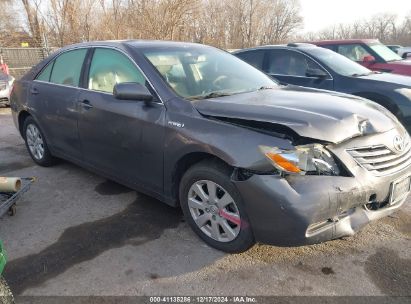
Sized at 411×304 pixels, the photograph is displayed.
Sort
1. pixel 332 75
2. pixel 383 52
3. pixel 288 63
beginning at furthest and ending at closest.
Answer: pixel 383 52 < pixel 288 63 < pixel 332 75

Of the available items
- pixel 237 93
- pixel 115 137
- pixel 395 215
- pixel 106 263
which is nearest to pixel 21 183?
pixel 115 137

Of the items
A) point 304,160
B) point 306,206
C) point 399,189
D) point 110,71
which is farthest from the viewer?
point 110,71

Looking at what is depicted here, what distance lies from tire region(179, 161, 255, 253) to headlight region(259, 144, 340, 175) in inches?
14.9

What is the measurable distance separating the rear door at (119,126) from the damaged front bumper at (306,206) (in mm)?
1005

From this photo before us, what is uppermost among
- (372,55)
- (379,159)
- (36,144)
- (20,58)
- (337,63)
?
(372,55)

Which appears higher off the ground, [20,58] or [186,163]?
[20,58]

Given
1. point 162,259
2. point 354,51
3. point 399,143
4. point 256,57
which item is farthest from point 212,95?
point 354,51

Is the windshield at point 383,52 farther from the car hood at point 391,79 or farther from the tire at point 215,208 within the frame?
the tire at point 215,208

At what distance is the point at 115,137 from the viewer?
355 cm

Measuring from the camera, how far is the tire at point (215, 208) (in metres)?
2.68

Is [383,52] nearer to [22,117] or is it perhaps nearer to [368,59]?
[368,59]

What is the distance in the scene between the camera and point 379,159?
270 centimetres

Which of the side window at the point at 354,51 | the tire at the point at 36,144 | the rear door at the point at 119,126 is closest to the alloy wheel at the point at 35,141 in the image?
the tire at the point at 36,144

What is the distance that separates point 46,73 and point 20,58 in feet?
44.7
